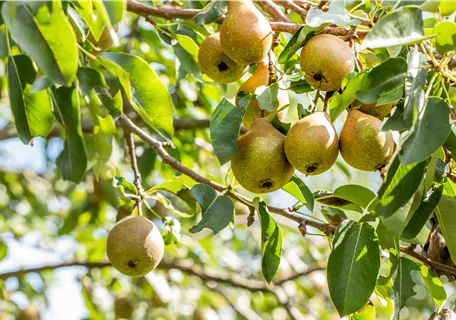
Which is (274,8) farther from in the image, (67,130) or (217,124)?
(67,130)

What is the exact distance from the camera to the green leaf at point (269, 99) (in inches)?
57.4

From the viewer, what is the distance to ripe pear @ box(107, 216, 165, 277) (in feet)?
5.87

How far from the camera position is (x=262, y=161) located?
1.40 meters

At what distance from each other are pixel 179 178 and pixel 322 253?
7.10 feet

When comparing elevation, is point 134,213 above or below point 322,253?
above

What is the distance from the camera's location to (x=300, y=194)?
1.65 m

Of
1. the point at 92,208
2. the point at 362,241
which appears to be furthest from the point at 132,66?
the point at 92,208

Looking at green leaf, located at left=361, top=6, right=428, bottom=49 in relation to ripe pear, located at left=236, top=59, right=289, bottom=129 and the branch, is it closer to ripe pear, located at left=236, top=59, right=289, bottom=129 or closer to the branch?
ripe pear, located at left=236, top=59, right=289, bottom=129

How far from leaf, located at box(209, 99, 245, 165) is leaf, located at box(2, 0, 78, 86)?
1.24 feet

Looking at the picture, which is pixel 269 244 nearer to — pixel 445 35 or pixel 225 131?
pixel 225 131

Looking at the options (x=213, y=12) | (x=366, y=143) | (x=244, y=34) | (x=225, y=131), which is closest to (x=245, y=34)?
(x=244, y=34)

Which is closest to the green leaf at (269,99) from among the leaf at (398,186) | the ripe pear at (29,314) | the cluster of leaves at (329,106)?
the cluster of leaves at (329,106)

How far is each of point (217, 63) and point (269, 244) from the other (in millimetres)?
434

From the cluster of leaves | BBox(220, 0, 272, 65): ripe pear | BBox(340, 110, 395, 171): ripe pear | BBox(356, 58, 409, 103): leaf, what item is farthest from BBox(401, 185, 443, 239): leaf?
BBox(220, 0, 272, 65): ripe pear
